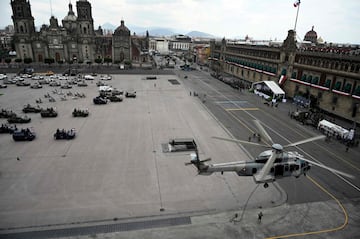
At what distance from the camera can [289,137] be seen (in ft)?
121

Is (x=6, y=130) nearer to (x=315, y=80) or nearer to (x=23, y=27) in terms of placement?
(x=315, y=80)

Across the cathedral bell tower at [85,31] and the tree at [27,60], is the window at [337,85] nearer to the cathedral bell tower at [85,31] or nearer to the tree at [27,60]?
the cathedral bell tower at [85,31]

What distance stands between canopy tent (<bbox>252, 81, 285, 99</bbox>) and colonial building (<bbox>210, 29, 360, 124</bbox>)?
3.97 metres

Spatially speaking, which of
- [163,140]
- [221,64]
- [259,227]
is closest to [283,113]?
→ [163,140]

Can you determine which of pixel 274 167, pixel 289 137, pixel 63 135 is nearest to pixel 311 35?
pixel 289 137

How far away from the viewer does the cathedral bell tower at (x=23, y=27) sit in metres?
104

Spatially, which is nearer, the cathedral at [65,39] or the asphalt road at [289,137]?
the asphalt road at [289,137]

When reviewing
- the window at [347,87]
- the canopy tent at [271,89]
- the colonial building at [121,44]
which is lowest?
the canopy tent at [271,89]

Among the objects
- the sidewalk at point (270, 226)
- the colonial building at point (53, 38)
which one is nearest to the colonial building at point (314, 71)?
the sidewalk at point (270, 226)

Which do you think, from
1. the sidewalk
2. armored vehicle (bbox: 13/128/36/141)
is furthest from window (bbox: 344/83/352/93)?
armored vehicle (bbox: 13/128/36/141)

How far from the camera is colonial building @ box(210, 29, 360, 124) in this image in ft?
151

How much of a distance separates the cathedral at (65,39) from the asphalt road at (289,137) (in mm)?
69318

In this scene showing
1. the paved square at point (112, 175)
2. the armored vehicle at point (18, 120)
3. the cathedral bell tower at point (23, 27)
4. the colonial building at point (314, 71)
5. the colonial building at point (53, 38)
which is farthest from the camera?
the colonial building at point (53, 38)

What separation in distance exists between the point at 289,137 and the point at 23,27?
12324 cm
